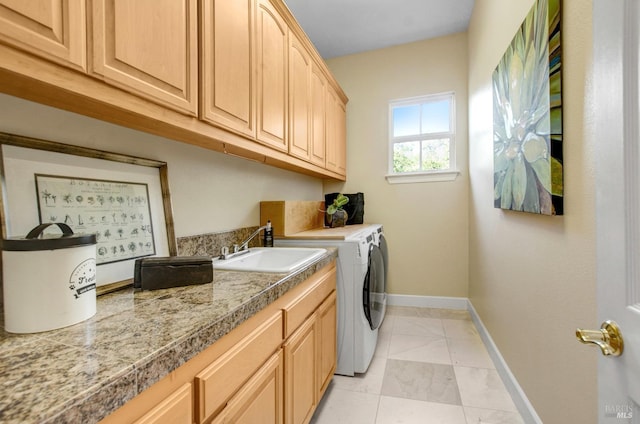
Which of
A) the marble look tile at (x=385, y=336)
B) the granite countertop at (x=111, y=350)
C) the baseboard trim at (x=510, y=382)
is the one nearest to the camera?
the granite countertop at (x=111, y=350)

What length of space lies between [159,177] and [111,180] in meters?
0.21

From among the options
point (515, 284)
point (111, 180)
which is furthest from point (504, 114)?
point (111, 180)

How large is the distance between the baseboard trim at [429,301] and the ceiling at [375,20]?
280 cm

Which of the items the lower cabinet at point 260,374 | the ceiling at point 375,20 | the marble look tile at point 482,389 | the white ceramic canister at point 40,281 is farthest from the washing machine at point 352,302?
the ceiling at point 375,20

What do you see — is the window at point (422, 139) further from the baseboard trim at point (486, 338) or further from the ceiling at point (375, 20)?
the baseboard trim at point (486, 338)

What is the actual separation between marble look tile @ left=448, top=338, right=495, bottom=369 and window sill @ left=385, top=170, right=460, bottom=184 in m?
1.58

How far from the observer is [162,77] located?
93 cm

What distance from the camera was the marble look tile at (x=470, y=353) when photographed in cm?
206

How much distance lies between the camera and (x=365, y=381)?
6.18 ft

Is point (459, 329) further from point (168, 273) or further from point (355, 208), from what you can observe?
point (168, 273)

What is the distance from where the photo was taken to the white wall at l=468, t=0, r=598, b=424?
97cm

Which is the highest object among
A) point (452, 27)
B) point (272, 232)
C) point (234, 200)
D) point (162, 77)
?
point (452, 27)

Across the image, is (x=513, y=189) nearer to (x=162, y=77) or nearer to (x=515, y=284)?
(x=515, y=284)

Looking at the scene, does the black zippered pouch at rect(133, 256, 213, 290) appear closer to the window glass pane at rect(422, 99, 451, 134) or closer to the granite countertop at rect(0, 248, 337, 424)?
the granite countertop at rect(0, 248, 337, 424)
